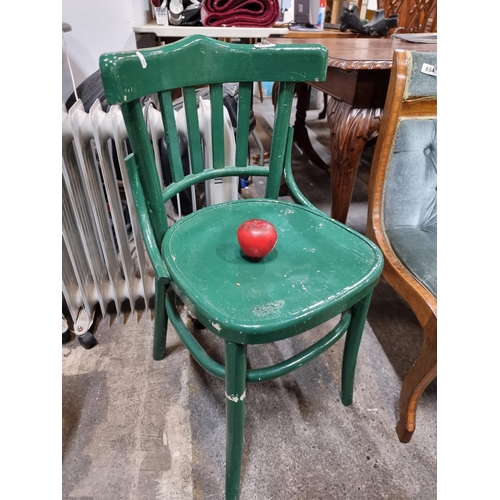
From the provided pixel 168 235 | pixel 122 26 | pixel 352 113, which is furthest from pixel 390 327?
pixel 122 26

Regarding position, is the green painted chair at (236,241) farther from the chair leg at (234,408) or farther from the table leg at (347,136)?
the table leg at (347,136)

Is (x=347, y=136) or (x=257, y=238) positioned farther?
(x=347, y=136)

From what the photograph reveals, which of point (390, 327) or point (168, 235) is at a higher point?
point (168, 235)

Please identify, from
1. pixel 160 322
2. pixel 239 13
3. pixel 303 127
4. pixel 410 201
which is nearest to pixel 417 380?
pixel 410 201

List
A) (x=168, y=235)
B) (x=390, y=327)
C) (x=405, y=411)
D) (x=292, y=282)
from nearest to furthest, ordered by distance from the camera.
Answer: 1. (x=292, y=282)
2. (x=168, y=235)
3. (x=405, y=411)
4. (x=390, y=327)

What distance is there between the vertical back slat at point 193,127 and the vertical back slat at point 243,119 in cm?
10

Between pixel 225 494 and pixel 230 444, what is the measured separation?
0.20 metres

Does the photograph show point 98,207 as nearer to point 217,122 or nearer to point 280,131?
point 217,122

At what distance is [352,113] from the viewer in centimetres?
101

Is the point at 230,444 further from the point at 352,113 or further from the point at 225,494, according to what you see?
the point at 352,113

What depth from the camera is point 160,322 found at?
945 mm

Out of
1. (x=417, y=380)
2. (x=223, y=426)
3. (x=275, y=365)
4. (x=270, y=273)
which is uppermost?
(x=270, y=273)

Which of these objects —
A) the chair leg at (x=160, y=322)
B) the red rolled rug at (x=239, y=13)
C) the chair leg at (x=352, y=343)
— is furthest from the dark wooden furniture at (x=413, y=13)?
the chair leg at (x=160, y=322)

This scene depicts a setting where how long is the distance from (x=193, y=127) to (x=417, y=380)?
32.0 inches
